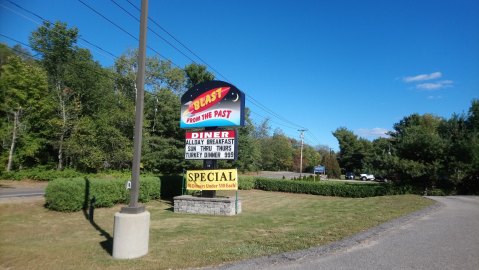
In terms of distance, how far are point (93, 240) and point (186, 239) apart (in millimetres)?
2586

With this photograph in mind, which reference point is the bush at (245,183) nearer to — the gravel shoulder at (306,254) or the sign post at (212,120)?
the sign post at (212,120)

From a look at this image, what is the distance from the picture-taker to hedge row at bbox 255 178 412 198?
28423 mm

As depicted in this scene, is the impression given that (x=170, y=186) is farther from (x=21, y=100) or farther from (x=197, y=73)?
(x=197, y=73)

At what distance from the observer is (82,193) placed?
47.6ft

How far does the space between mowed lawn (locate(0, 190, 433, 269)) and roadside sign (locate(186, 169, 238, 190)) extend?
5.91ft

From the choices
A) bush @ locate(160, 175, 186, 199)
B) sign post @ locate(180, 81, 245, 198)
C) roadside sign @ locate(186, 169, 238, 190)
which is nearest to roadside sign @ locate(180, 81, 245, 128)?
sign post @ locate(180, 81, 245, 198)

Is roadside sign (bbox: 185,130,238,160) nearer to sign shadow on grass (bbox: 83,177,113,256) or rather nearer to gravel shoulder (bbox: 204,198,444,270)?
sign shadow on grass (bbox: 83,177,113,256)

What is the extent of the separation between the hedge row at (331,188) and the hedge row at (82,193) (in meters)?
18.0

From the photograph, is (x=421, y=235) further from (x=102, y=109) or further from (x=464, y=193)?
(x=102, y=109)

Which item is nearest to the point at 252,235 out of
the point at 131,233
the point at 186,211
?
the point at 131,233

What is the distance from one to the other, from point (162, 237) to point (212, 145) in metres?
7.04

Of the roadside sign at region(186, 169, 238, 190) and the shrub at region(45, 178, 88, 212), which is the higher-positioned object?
the roadside sign at region(186, 169, 238, 190)

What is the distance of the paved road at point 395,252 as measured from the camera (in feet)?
22.1

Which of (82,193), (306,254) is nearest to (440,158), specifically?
(306,254)
